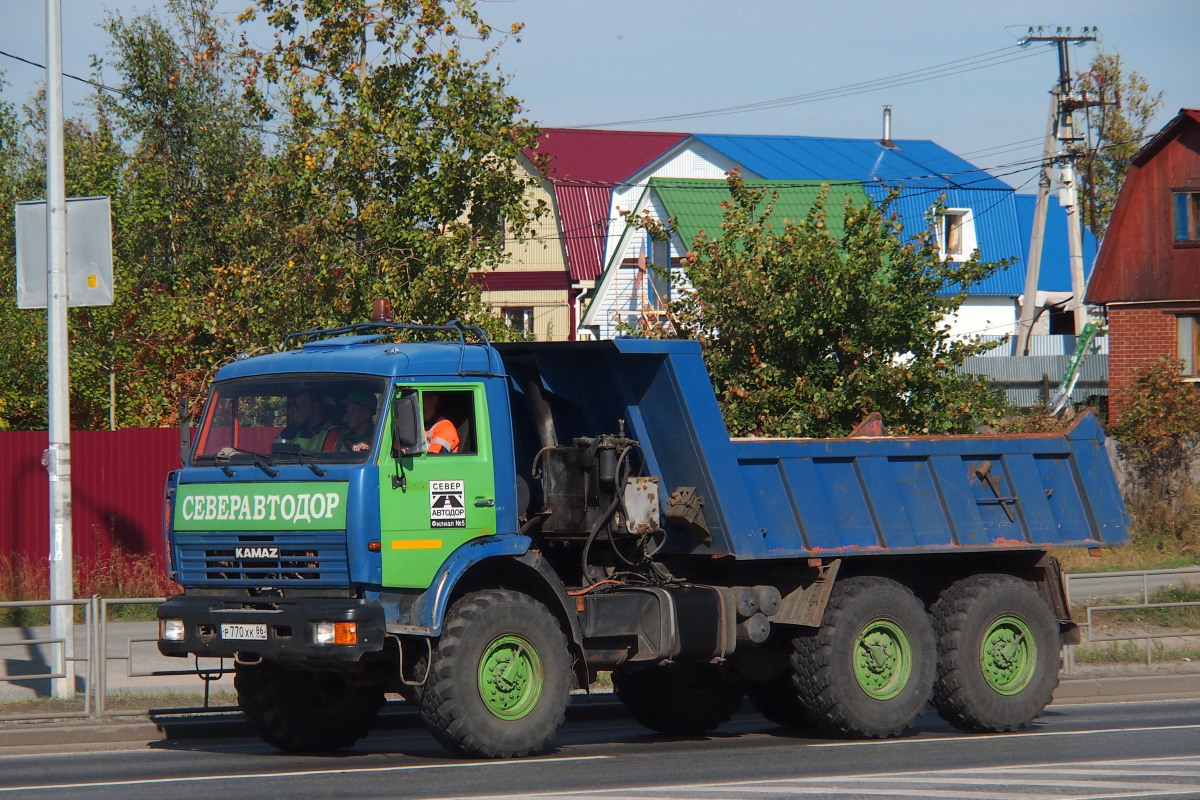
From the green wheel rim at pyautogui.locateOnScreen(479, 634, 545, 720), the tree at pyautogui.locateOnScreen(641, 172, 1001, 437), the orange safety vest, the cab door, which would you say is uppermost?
the tree at pyautogui.locateOnScreen(641, 172, 1001, 437)

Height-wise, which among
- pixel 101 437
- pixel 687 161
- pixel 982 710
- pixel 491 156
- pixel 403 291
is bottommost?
pixel 982 710

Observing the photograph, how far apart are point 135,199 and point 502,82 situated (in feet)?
25.6

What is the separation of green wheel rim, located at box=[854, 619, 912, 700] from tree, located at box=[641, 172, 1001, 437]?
24.5ft

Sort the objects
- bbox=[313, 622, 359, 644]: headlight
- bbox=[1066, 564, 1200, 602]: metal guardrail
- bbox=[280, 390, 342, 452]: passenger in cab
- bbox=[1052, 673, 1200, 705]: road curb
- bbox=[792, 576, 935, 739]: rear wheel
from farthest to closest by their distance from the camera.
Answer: bbox=[1066, 564, 1200, 602]: metal guardrail → bbox=[1052, 673, 1200, 705]: road curb → bbox=[792, 576, 935, 739]: rear wheel → bbox=[280, 390, 342, 452]: passenger in cab → bbox=[313, 622, 359, 644]: headlight

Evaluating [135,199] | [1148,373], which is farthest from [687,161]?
[135,199]

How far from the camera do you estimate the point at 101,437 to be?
19609mm

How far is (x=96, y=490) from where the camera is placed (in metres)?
19.6

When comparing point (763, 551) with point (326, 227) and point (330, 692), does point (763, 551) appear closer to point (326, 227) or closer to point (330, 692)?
point (330, 692)

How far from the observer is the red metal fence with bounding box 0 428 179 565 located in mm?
19422

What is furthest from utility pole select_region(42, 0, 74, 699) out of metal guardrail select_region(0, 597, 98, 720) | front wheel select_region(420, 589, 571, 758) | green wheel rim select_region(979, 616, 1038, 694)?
green wheel rim select_region(979, 616, 1038, 694)

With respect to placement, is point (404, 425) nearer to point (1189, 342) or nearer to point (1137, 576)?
point (1137, 576)

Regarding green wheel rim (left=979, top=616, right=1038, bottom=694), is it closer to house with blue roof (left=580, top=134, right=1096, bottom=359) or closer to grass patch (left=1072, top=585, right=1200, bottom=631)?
grass patch (left=1072, top=585, right=1200, bottom=631)

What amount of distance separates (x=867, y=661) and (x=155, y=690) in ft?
21.5

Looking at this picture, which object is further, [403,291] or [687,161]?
[687,161]
